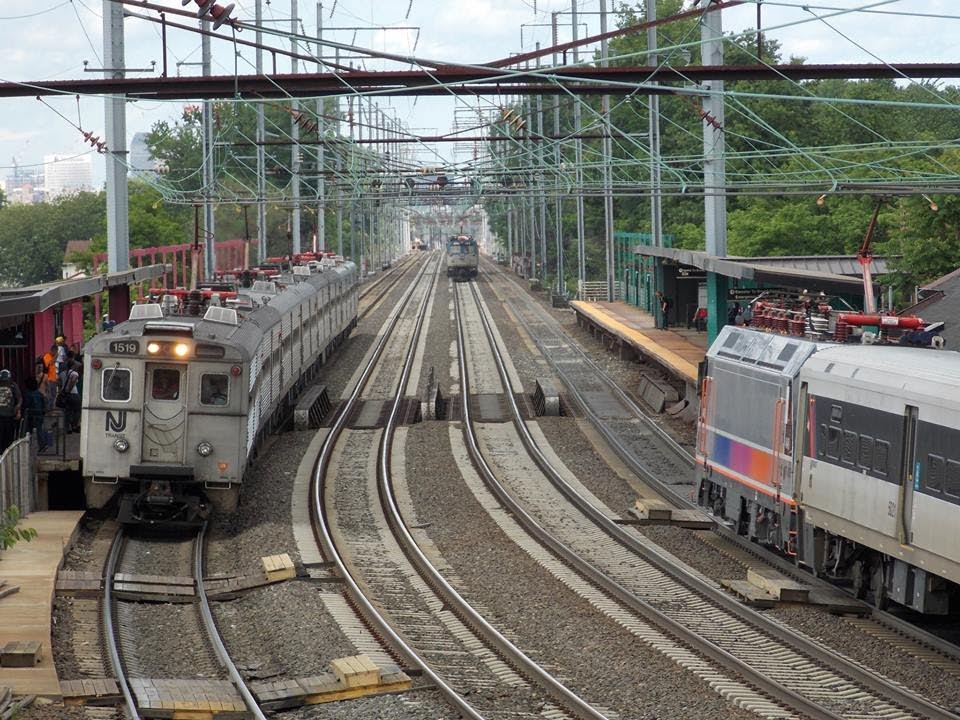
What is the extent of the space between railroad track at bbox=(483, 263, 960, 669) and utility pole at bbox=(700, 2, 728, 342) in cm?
298

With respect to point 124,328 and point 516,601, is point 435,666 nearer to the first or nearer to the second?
point 516,601

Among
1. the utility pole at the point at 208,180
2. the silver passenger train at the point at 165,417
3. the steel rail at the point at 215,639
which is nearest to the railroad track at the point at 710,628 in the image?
the steel rail at the point at 215,639

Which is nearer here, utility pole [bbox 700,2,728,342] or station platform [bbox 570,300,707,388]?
utility pole [bbox 700,2,728,342]

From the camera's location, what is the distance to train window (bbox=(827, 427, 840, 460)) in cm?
1381

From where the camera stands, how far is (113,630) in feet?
44.2

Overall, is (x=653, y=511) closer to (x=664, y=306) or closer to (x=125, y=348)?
(x=125, y=348)

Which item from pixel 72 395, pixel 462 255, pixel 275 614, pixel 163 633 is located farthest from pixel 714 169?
pixel 462 255

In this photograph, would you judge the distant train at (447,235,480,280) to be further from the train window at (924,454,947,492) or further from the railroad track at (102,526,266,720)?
the train window at (924,454,947,492)

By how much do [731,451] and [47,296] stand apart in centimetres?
947

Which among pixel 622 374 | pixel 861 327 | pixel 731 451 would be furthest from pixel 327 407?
pixel 861 327

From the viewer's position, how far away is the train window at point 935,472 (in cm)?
1168

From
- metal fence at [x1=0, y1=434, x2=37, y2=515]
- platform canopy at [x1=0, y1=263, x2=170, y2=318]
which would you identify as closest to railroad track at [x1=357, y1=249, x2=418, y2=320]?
platform canopy at [x1=0, y1=263, x2=170, y2=318]

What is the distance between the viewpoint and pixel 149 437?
1856 centimetres

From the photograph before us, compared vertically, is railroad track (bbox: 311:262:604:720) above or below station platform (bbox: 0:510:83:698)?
below
